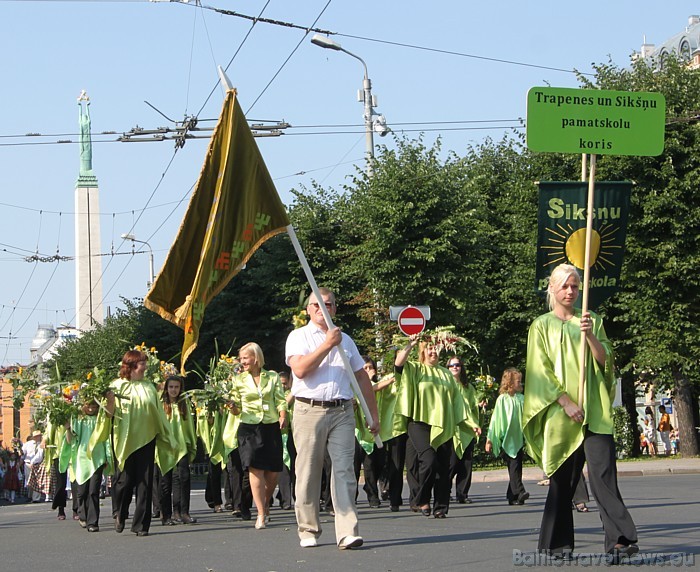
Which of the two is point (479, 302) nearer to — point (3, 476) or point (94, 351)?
point (3, 476)

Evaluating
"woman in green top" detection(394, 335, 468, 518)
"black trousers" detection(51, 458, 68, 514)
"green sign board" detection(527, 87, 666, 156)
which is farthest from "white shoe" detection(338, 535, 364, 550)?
"black trousers" detection(51, 458, 68, 514)

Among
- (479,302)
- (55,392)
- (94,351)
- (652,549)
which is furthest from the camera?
(94,351)

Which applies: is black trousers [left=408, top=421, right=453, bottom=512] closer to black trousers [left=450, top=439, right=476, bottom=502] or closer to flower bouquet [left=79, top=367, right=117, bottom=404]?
black trousers [left=450, top=439, right=476, bottom=502]

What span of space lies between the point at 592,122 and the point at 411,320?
11289mm

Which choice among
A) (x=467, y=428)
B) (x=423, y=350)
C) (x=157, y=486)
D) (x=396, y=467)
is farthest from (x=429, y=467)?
(x=157, y=486)

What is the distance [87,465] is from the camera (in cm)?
1420

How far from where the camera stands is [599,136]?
9.91m

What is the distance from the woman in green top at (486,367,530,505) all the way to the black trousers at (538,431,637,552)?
6.75 m

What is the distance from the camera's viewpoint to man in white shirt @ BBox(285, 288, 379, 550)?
9.76 meters

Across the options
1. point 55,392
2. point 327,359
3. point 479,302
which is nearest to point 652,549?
point 327,359

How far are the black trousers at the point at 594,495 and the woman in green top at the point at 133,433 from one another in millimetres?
5121

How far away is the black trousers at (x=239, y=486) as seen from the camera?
14188mm

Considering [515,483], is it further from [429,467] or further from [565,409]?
[565,409]

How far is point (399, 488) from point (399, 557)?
5.55 metres
